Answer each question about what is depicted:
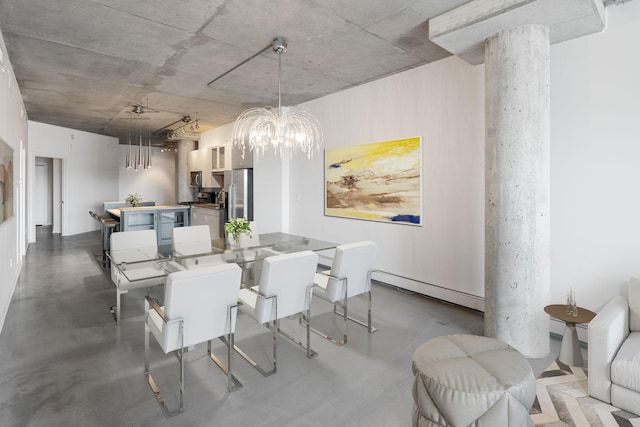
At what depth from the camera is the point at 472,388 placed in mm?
1577

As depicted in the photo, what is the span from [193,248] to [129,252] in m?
0.62

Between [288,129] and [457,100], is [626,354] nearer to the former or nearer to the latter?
[457,100]

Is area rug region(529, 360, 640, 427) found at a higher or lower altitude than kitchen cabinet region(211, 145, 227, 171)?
lower

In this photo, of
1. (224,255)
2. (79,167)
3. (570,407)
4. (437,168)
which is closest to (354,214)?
(437,168)

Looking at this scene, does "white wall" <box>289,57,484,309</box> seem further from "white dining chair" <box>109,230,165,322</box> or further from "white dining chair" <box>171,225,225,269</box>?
"white dining chair" <box>109,230,165,322</box>

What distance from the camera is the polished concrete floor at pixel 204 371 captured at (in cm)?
213

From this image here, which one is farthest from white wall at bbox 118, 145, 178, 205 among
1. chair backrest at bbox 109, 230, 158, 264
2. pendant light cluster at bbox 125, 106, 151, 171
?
chair backrest at bbox 109, 230, 158, 264

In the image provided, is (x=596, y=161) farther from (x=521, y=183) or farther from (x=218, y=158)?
(x=218, y=158)

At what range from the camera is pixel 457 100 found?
3918 mm

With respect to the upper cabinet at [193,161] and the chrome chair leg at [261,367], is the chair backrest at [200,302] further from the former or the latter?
the upper cabinet at [193,161]

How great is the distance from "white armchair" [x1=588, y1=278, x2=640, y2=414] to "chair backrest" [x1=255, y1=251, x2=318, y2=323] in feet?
6.54

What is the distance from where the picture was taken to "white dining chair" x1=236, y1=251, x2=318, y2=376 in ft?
8.49

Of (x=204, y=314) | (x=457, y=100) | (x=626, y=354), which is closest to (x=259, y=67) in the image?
(x=457, y=100)

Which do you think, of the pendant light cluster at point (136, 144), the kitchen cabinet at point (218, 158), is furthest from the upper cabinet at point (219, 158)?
the pendant light cluster at point (136, 144)
